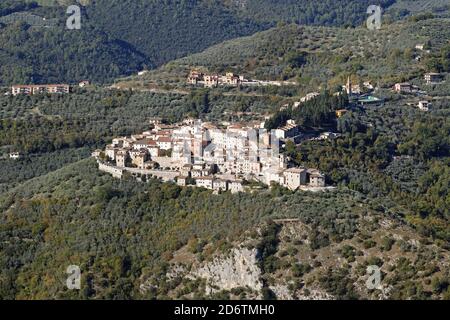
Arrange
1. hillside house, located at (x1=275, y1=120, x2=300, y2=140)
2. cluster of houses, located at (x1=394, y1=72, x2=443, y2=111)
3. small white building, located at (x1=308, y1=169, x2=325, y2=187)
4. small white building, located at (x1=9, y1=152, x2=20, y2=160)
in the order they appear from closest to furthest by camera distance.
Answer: small white building, located at (x1=308, y1=169, x2=325, y2=187), hillside house, located at (x1=275, y1=120, x2=300, y2=140), small white building, located at (x1=9, y1=152, x2=20, y2=160), cluster of houses, located at (x1=394, y1=72, x2=443, y2=111)

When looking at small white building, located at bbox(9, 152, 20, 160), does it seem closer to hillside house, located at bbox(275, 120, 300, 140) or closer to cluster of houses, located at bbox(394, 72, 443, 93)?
hillside house, located at bbox(275, 120, 300, 140)

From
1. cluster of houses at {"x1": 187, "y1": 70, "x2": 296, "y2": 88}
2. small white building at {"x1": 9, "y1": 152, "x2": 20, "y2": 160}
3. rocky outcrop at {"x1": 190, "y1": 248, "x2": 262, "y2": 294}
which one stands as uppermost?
cluster of houses at {"x1": 187, "y1": 70, "x2": 296, "y2": 88}

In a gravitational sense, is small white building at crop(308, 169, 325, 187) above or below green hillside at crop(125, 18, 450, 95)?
below

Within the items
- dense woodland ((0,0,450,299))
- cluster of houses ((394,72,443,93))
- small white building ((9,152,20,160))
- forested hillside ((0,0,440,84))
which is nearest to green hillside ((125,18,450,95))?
dense woodland ((0,0,450,299))

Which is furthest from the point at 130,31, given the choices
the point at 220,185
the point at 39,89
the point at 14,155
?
the point at 220,185

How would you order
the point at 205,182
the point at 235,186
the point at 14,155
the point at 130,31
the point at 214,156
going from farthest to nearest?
the point at 130,31 → the point at 14,155 → the point at 214,156 → the point at 205,182 → the point at 235,186

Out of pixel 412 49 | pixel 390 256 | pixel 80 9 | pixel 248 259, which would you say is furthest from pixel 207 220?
pixel 80 9

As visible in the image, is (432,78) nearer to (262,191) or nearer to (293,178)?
(293,178)
